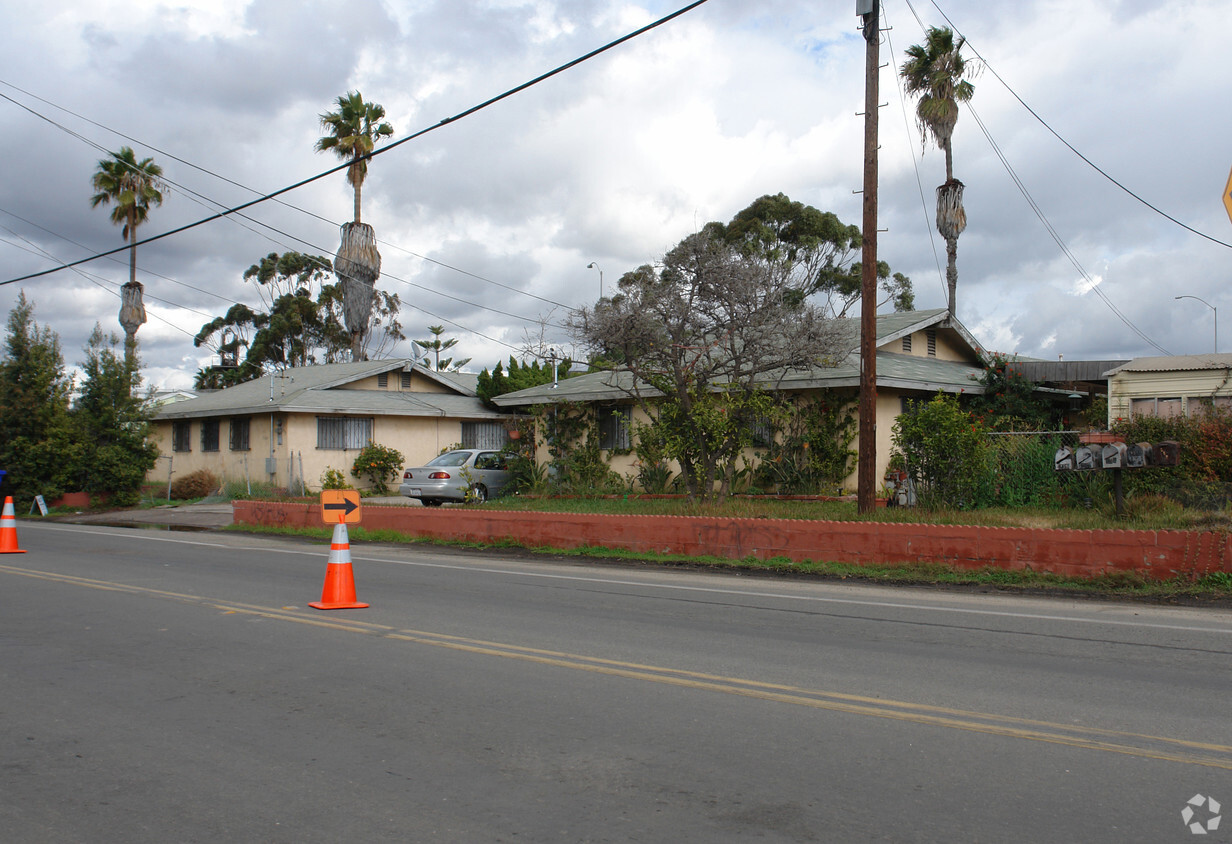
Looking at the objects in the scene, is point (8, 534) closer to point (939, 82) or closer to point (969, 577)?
point (969, 577)

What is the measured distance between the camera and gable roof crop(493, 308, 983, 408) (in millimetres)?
19578

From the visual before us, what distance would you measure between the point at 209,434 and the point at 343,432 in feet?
20.0

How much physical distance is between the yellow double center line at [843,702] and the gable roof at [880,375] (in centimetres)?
1111

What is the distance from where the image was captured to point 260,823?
13.8 feet

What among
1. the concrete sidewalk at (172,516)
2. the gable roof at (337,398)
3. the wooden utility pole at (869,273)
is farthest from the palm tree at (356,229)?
the wooden utility pole at (869,273)

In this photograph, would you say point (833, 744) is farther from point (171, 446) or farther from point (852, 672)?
point (171, 446)

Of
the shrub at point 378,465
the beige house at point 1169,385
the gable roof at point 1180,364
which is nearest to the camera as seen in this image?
the beige house at point 1169,385

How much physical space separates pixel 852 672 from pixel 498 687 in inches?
104

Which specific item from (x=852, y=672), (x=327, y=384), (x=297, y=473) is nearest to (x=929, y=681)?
(x=852, y=672)

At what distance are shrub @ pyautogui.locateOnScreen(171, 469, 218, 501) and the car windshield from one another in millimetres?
10353

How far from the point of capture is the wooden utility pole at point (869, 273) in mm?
14562

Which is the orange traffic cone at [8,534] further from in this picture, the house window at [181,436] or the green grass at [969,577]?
the house window at [181,436]

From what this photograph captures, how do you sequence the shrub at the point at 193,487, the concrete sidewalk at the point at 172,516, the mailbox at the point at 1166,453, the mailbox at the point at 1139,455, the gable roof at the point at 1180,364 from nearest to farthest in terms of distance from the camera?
the mailbox at the point at 1139,455
the mailbox at the point at 1166,453
the gable roof at the point at 1180,364
the concrete sidewalk at the point at 172,516
the shrub at the point at 193,487

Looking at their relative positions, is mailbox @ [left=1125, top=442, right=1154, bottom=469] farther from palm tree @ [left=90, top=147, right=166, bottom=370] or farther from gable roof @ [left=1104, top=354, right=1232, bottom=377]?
palm tree @ [left=90, top=147, right=166, bottom=370]
